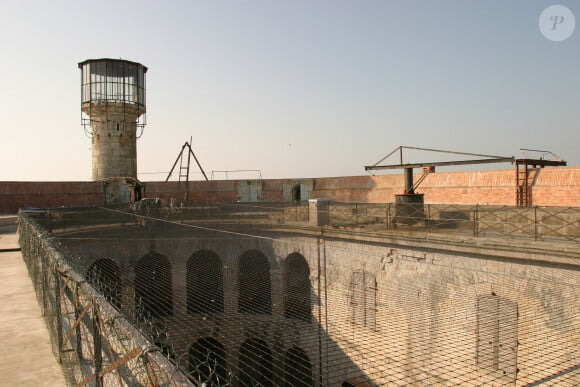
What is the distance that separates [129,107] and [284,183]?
8.22 meters

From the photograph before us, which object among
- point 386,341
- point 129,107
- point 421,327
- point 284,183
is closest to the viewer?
point 421,327

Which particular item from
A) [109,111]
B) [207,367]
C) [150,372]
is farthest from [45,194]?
Result: [150,372]

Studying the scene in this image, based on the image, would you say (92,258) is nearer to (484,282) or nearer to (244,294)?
(244,294)

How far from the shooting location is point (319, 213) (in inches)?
510

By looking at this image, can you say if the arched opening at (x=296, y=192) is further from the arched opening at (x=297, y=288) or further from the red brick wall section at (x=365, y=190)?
the arched opening at (x=297, y=288)

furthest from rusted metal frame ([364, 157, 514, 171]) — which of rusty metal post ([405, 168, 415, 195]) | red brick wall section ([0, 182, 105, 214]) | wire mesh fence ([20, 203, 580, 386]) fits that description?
red brick wall section ([0, 182, 105, 214])

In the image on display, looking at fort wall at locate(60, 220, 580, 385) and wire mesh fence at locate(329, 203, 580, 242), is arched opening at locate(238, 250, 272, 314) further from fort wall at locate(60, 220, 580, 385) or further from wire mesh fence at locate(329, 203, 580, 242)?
→ wire mesh fence at locate(329, 203, 580, 242)

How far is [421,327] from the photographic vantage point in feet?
30.5

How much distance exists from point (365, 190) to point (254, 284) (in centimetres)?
744

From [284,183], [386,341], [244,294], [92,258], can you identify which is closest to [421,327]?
[386,341]

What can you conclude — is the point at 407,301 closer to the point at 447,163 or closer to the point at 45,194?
the point at 447,163

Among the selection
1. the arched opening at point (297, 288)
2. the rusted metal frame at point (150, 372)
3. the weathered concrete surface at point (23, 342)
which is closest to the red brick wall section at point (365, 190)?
the arched opening at point (297, 288)

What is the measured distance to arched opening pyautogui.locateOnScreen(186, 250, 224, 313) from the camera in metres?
13.0

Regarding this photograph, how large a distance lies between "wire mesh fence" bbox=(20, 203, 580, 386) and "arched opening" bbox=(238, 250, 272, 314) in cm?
5
